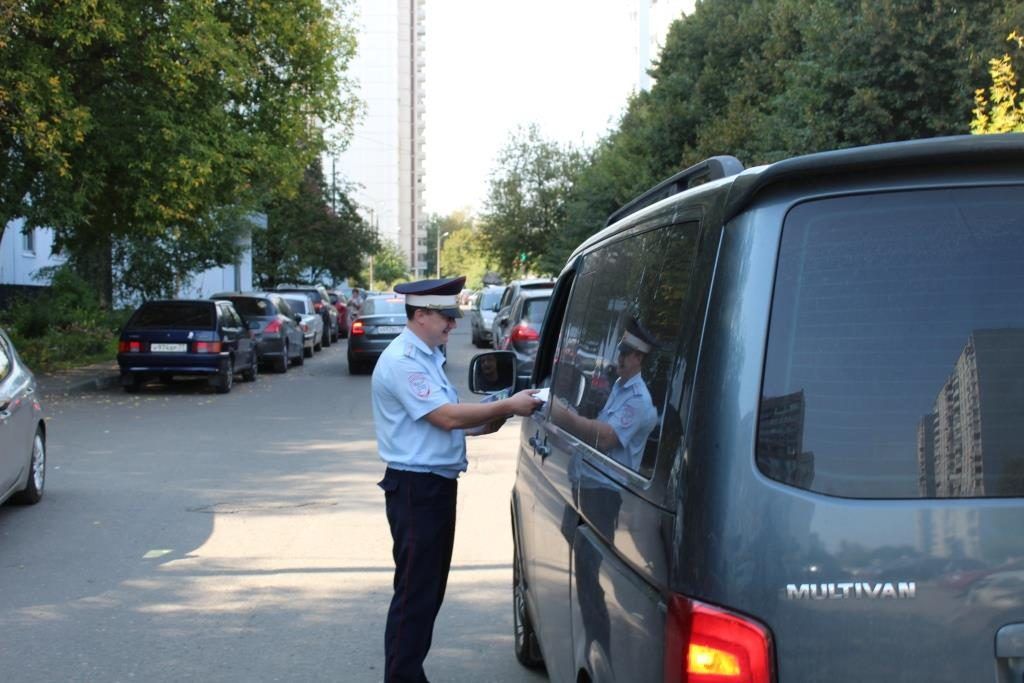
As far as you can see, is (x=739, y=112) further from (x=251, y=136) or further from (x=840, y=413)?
(x=840, y=413)

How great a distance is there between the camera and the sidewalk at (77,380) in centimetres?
1960

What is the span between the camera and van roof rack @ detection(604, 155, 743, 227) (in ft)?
10.6

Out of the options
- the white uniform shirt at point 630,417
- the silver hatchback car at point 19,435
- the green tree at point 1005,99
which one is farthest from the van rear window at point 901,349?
the green tree at point 1005,99

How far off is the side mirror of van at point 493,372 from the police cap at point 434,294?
15.8 inches

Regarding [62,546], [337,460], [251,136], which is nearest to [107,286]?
[251,136]

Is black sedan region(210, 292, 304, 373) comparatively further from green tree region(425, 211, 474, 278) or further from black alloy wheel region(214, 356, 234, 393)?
green tree region(425, 211, 474, 278)

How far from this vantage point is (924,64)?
22000 mm

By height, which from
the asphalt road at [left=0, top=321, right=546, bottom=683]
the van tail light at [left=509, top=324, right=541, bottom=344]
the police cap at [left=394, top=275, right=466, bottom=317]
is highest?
the police cap at [left=394, top=275, right=466, bottom=317]

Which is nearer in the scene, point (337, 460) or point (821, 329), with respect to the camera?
point (821, 329)

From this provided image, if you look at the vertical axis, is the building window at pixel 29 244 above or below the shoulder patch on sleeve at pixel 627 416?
above

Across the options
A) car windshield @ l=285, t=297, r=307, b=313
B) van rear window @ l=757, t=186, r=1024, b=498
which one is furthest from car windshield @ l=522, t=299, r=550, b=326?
van rear window @ l=757, t=186, r=1024, b=498

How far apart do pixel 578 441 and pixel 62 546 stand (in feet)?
18.8

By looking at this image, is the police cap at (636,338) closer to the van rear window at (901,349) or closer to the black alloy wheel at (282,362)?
the van rear window at (901,349)

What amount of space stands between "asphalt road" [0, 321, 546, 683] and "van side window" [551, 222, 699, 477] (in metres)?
2.09
